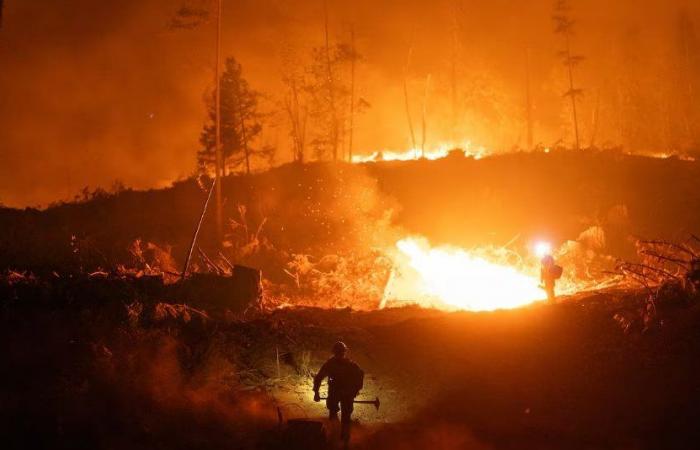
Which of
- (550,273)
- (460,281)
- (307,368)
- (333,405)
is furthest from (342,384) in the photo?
(460,281)

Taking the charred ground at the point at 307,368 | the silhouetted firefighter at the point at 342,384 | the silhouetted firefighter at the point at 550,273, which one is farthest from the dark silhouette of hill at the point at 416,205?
the silhouetted firefighter at the point at 342,384

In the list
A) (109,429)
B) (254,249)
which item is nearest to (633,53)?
(254,249)

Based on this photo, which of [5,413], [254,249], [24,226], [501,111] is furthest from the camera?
[501,111]

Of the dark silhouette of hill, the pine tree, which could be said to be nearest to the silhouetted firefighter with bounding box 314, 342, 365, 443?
the dark silhouette of hill

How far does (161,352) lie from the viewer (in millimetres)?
11086

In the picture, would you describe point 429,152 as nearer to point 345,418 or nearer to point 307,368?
point 307,368

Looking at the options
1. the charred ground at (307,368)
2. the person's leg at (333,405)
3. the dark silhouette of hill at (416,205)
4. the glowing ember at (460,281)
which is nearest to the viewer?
the charred ground at (307,368)

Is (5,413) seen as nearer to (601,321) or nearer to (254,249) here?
(601,321)

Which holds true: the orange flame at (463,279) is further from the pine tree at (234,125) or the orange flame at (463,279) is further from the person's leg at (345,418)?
the pine tree at (234,125)

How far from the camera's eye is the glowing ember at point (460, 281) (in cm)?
1923

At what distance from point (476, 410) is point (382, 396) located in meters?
2.00

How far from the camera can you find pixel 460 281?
69.1ft

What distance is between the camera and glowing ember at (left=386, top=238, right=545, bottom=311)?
19234mm

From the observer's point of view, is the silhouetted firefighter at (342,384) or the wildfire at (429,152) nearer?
the silhouetted firefighter at (342,384)
